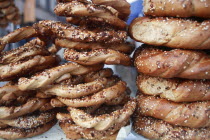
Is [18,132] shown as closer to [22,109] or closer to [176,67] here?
[22,109]

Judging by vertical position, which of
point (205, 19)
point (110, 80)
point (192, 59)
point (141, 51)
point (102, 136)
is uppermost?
point (205, 19)

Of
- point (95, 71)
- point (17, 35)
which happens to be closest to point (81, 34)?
point (95, 71)

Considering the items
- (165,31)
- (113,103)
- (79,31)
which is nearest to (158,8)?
(165,31)

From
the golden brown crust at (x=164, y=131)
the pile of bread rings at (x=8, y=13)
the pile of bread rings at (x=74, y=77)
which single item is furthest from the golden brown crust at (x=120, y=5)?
the pile of bread rings at (x=8, y=13)

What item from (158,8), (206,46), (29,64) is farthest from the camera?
(29,64)

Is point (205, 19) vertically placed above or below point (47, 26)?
above

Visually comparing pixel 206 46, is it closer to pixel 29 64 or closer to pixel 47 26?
pixel 47 26

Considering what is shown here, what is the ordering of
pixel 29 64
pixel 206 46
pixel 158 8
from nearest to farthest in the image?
pixel 206 46, pixel 158 8, pixel 29 64

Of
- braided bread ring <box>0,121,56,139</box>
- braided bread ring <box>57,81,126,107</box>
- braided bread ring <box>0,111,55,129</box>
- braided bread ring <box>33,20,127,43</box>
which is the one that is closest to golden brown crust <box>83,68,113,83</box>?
braided bread ring <box>57,81,126,107</box>
